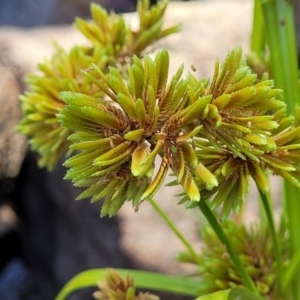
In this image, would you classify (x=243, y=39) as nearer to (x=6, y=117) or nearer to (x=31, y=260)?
(x=6, y=117)

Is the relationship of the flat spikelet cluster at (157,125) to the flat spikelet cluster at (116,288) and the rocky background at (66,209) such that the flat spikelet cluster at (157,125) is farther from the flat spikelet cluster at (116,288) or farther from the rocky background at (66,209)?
the rocky background at (66,209)

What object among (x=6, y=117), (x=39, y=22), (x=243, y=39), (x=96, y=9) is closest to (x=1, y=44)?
(x=6, y=117)

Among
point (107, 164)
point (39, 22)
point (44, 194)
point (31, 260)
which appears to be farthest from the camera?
point (39, 22)

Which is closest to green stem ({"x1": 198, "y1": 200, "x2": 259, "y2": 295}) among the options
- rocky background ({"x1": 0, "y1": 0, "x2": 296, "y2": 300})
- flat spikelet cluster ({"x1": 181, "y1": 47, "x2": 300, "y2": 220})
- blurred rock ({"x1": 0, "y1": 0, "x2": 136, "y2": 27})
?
flat spikelet cluster ({"x1": 181, "y1": 47, "x2": 300, "y2": 220})

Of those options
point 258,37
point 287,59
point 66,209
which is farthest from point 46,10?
point 287,59

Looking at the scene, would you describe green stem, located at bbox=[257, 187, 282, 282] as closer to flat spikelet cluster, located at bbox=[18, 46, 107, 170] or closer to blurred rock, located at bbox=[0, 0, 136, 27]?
flat spikelet cluster, located at bbox=[18, 46, 107, 170]

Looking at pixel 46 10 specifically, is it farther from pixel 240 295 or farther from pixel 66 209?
pixel 240 295
